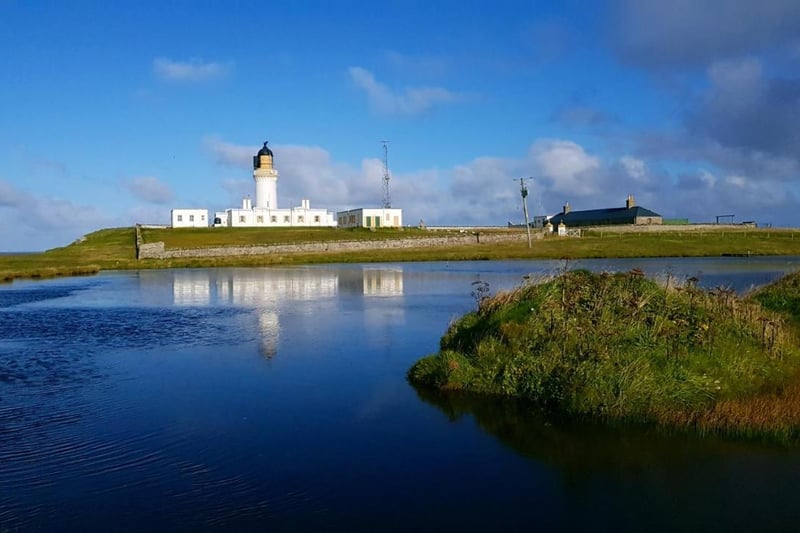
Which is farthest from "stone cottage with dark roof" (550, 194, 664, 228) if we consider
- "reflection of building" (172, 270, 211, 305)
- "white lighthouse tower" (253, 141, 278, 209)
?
"reflection of building" (172, 270, 211, 305)

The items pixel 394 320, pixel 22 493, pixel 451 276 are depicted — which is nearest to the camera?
pixel 22 493

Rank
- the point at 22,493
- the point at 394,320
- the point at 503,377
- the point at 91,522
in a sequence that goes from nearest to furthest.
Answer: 1. the point at 91,522
2. the point at 22,493
3. the point at 503,377
4. the point at 394,320

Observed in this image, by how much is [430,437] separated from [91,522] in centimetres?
547

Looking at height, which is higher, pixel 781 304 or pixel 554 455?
pixel 781 304

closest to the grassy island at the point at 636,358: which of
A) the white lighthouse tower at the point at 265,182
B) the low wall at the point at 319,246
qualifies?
the low wall at the point at 319,246

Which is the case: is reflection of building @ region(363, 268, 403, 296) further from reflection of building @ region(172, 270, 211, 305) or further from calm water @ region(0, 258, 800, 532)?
calm water @ region(0, 258, 800, 532)

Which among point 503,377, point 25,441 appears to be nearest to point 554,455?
point 503,377

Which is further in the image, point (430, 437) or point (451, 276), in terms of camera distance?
point (451, 276)

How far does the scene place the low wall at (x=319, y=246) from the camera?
71.1m

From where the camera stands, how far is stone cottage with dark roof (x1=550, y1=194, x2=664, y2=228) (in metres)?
106

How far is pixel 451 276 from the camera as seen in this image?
1838 inches

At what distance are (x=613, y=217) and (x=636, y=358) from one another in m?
103

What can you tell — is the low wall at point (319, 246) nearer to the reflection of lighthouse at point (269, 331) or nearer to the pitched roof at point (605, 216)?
the pitched roof at point (605, 216)

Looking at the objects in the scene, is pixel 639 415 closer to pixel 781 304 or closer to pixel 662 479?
pixel 662 479
